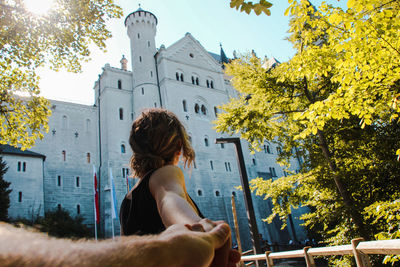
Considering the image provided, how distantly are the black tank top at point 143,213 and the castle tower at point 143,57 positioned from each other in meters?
29.7

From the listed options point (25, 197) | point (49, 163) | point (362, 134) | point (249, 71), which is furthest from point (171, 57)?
point (362, 134)

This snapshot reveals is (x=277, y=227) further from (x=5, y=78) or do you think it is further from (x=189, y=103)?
(x=5, y=78)

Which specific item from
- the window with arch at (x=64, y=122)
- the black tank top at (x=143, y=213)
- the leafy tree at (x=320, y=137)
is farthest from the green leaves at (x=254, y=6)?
the window with arch at (x=64, y=122)

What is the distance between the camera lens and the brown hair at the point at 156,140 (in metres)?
1.34

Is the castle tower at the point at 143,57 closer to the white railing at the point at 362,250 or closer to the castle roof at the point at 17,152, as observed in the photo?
the castle roof at the point at 17,152

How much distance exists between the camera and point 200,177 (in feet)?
98.7

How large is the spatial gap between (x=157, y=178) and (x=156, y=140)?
0.28 metres

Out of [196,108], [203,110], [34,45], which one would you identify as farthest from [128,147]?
[34,45]

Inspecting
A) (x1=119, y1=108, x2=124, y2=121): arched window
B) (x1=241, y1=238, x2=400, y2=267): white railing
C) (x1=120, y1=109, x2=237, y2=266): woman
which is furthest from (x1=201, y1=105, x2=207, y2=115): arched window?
(x1=120, y1=109, x2=237, y2=266): woman

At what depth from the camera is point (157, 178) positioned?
1.12 meters

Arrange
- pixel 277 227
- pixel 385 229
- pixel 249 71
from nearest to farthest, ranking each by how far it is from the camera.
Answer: pixel 385 229, pixel 249 71, pixel 277 227

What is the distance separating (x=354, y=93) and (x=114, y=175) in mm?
25132

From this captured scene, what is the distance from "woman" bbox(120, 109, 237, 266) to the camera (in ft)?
3.16

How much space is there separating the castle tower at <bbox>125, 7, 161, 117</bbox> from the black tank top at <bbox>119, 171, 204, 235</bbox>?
97.5ft
